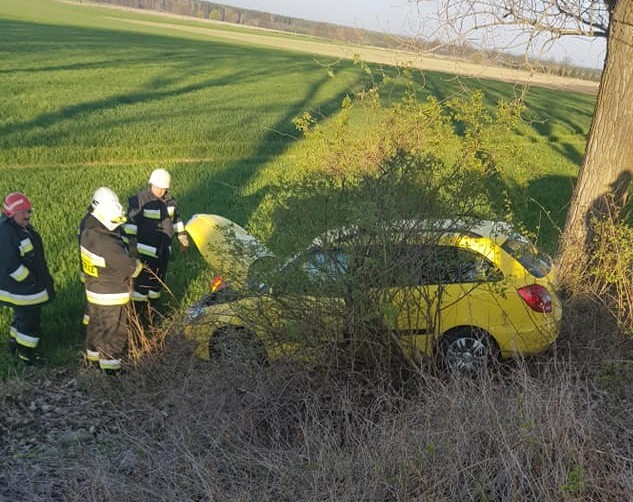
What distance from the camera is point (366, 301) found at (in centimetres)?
492

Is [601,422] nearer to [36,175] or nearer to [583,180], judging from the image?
[583,180]

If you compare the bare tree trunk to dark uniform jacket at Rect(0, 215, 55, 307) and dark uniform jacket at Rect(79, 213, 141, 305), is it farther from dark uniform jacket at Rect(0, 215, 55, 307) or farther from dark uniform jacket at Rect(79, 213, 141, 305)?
dark uniform jacket at Rect(0, 215, 55, 307)

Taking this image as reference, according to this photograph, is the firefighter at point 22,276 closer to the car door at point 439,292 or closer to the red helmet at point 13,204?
the red helmet at point 13,204

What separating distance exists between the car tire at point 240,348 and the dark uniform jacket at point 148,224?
2.63 metres

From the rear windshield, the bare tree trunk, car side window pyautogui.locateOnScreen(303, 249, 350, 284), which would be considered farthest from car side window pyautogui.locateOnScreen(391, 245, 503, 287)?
the bare tree trunk

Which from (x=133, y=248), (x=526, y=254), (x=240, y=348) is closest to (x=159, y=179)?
(x=133, y=248)

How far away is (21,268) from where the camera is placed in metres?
6.40

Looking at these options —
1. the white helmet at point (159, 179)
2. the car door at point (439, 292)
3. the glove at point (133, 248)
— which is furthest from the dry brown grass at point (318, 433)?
the white helmet at point (159, 179)

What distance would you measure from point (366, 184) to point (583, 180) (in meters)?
3.59

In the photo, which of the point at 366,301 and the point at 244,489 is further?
the point at 366,301

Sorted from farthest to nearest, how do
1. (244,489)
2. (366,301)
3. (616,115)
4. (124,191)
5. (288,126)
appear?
(288,126), (124,191), (616,115), (366,301), (244,489)

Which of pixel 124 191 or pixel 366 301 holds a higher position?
pixel 366 301

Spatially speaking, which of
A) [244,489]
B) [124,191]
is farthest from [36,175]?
[244,489]

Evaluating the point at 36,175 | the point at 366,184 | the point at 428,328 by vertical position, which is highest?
the point at 366,184
